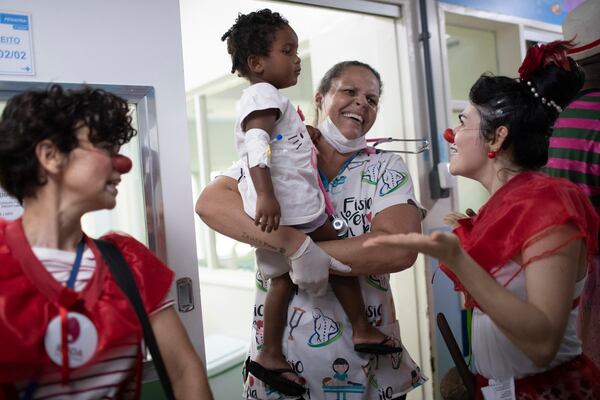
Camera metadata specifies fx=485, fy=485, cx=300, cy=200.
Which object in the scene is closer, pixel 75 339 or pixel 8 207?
pixel 75 339

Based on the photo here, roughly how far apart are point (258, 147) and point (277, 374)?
2.02 ft

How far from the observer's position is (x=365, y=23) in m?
2.43

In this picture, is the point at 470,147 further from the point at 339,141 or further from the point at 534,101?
the point at 339,141

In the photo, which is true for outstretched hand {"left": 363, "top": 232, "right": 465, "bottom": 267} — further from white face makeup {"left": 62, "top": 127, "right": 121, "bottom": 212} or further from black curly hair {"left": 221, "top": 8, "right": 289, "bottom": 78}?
black curly hair {"left": 221, "top": 8, "right": 289, "bottom": 78}

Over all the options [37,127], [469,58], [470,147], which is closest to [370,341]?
[470,147]

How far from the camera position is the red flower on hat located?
4.01 ft

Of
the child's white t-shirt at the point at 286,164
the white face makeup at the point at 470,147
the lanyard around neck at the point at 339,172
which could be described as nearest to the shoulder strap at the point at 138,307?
the child's white t-shirt at the point at 286,164

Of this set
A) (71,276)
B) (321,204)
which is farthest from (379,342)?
(71,276)

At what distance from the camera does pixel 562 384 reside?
3.64ft

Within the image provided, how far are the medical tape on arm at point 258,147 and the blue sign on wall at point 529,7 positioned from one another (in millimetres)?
1591

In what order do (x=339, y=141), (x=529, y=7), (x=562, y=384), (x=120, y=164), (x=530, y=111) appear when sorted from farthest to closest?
(x=529, y=7) < (x=339, y=141) < (x=530, y=111) < (x=562, y=384) < (x=120, y=164)

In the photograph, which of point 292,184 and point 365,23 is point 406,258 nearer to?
point 292,184

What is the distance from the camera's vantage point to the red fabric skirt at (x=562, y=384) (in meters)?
1.11

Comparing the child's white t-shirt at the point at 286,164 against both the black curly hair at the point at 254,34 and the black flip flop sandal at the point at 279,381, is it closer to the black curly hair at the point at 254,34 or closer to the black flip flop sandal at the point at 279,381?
the black curly hair at the point at 254,34
